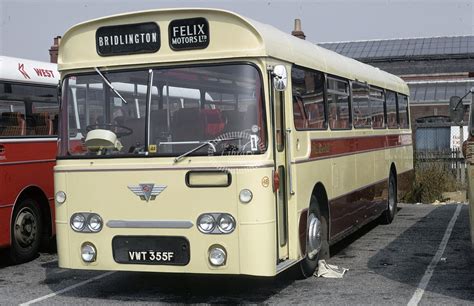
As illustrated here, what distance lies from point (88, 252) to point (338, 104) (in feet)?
13.6

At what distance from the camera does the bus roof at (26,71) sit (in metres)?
9.50

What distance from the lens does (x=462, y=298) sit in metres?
7.07

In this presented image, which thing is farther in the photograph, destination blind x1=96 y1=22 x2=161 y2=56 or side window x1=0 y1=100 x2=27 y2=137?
side window x1=0 y1=100 x2=27 y2=137

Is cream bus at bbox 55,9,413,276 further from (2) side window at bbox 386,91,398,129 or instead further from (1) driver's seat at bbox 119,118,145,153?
(2) side window at bbox 386,91,398,129

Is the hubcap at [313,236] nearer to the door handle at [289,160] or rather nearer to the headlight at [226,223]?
the door handle at [289,160]

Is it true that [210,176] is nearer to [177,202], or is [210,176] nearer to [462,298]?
[177,202]

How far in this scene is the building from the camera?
128ft

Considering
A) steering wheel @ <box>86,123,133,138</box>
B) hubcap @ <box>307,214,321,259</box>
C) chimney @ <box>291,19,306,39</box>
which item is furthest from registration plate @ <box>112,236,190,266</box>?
chimney @ <box>291,19,306,39</box>

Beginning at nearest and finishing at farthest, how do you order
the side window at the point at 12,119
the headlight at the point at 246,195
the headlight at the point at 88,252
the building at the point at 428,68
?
1. the headlight at the point at 246,195
2. the headlight at the point at 88,252
3. the side window at the point at 12,119
4. the building at the point at 428,68

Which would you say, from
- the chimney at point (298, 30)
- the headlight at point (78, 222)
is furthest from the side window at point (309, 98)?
the chimney at point (298, 30)

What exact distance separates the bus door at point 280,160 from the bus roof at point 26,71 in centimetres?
432

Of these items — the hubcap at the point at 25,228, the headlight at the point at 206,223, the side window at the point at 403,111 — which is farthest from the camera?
the side window at the point at 403,111

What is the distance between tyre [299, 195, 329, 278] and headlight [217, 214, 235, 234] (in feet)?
5.16

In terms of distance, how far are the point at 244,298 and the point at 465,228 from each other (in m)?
6.91
